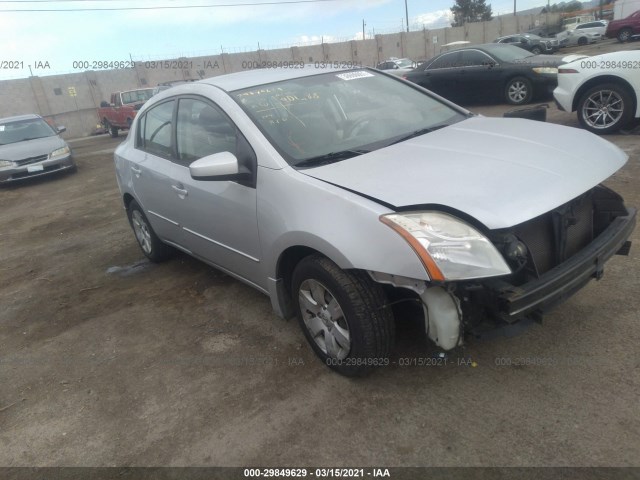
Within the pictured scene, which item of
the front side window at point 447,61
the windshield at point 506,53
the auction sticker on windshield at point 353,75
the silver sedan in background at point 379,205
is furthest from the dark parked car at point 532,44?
the silver sedan in background at point 379,205

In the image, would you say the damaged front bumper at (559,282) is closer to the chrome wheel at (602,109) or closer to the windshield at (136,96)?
the chrome wheel at (602,109)

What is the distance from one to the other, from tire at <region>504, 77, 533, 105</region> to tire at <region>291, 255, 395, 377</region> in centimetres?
947

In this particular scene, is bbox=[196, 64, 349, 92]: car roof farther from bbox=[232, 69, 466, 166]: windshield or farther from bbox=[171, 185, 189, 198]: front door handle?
bbox=[171, 185, 189, 198]: front door handle

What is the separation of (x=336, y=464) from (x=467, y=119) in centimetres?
253

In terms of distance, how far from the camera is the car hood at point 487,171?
220cm

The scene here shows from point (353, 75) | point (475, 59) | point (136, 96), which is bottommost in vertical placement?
point (475, 59)

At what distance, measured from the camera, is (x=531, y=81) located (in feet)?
33.6

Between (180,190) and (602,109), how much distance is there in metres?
6.36

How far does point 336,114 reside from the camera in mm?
3291

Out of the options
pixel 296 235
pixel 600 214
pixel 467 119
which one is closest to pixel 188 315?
pixel 296 235

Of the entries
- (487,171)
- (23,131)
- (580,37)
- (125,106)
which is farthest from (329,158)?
(580,37)

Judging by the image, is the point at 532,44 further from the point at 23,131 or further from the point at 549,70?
the point at 23,131

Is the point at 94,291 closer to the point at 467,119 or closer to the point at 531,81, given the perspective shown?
the point at 467,119

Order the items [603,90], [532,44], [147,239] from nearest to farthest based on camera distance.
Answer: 1. [147,239]
2. [603,90]
3. [532,44]
